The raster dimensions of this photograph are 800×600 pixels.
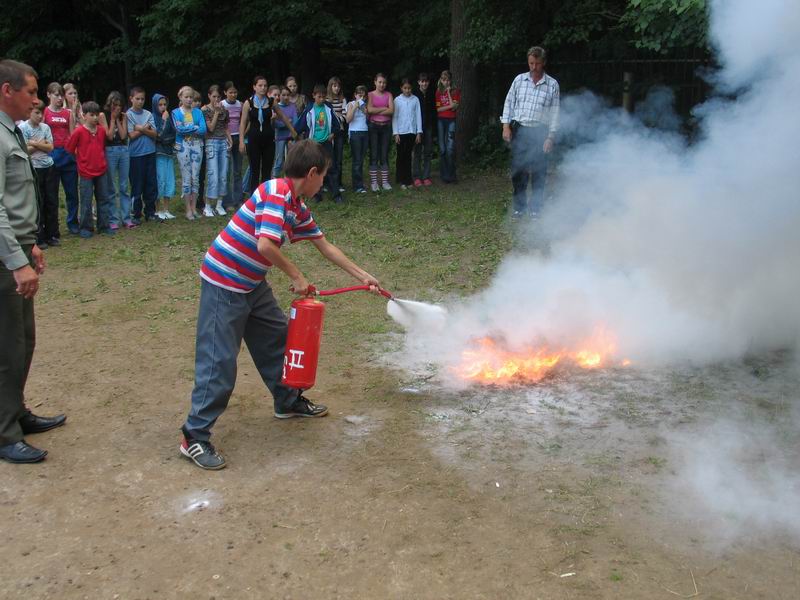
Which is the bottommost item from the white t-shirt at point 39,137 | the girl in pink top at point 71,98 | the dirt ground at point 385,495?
the dirt ground at point 385,495

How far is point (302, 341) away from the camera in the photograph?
4688 mm

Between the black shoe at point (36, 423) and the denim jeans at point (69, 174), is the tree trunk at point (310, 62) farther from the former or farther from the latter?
the black shoe at point (36, 423)

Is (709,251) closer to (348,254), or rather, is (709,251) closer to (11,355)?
(348,254)

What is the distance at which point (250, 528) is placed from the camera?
12.6 feet

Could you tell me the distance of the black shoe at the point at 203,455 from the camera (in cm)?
442

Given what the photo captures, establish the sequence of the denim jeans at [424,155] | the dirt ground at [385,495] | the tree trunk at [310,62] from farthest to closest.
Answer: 1. the tree trunk at [310,62]
2. the denim jeans at [424,155]
3. the dirt ground at [385,495]

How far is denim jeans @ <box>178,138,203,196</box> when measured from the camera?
1113cm

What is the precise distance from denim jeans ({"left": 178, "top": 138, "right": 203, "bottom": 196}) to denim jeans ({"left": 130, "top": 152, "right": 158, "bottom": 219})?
1.27 feet

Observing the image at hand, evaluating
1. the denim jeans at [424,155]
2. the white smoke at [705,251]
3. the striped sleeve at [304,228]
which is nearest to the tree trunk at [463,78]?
the denim jeans at [424,155]

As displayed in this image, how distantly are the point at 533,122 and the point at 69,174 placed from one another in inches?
234

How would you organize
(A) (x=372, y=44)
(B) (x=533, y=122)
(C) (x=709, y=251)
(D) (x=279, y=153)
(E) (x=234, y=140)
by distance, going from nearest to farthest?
(C) (x=709, y=251) → (B) (x=533, y=122) → (E) (x=234, y=140) → (D) (x=279, y=153) → (A) (x=372, y=44)

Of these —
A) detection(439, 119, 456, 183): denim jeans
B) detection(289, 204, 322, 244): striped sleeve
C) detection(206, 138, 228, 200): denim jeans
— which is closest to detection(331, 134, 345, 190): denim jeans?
detection(439, 119, 456, 183): denim jeans

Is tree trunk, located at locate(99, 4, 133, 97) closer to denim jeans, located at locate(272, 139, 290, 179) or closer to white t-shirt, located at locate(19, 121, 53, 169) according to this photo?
denim jeans, located at locate(272, 139, 290, 179)

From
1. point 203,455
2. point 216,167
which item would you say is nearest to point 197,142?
point 216,167
